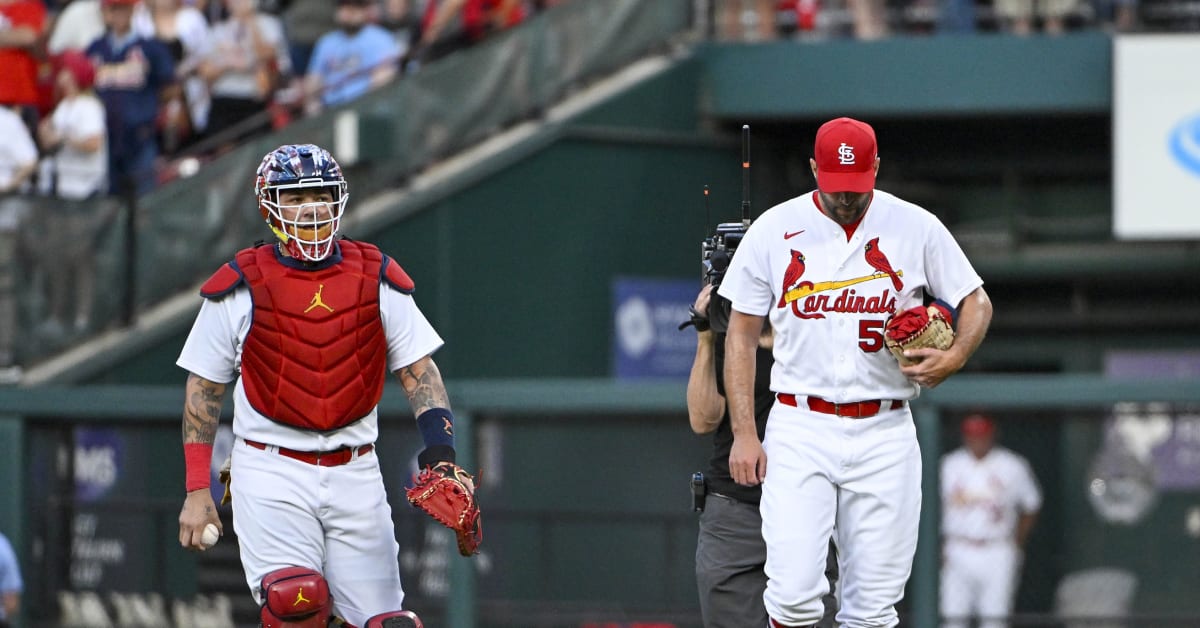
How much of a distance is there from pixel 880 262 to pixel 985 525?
12.1 feet

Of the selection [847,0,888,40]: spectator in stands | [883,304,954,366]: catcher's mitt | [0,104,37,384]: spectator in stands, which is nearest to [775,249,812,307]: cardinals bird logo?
[883,304,954,366]: catcher's mitt

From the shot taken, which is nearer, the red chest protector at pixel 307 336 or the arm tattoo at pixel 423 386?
the red chest protector at pixel 307 336

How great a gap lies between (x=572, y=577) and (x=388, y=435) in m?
1.28

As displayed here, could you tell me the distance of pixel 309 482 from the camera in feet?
22.9

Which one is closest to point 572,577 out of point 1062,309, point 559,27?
point 559,27

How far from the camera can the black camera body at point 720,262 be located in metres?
7.07

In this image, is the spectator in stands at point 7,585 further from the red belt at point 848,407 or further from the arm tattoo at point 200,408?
the red belt at point 848,407

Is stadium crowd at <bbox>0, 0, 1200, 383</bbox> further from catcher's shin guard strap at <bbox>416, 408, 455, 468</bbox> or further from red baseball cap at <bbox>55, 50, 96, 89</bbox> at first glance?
catcher's shin guard strap at <bbox>416, 408, 455, 468</bbox>

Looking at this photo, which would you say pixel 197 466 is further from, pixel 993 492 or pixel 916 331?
pixel 993 492

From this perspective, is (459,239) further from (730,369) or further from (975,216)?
(730,369)

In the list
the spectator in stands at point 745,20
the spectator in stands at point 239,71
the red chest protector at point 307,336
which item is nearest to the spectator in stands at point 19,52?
the spectator in stands at point 239,71

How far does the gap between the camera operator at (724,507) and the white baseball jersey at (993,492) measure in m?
2.95

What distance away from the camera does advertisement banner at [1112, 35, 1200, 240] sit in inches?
608

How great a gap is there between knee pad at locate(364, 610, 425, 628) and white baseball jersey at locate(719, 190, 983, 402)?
151 cm
